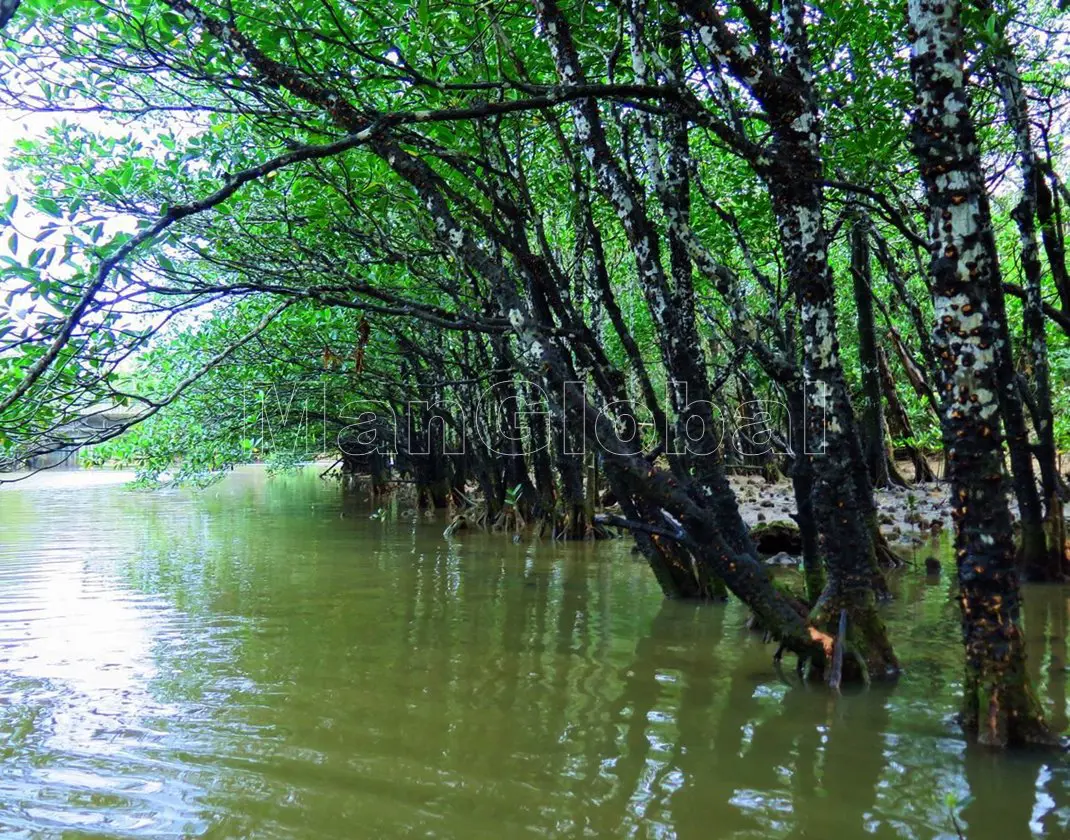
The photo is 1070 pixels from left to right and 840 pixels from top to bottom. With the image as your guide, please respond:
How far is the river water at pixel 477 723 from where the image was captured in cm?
333

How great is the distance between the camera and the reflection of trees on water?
3320 millimetres

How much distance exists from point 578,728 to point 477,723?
568mm

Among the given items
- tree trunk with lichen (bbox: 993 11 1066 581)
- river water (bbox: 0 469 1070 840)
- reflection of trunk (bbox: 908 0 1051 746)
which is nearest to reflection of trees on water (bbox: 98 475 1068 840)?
river water (bbox: 0 469 1070 840)

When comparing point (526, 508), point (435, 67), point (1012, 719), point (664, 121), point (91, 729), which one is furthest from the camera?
point (526, 508)

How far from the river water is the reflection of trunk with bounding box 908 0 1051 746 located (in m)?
0.47

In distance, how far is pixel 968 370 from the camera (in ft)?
11.3

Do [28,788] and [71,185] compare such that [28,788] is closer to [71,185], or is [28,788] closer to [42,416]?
[42,416]

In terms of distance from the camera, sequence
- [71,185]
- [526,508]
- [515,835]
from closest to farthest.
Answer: [515,835] → [71,185] → [526,508]

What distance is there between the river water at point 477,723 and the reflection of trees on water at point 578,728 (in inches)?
0.7

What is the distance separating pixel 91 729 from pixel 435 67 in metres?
4.79

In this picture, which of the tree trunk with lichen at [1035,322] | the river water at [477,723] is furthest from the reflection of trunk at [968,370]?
the tree trunk with lichen at [1035,322]

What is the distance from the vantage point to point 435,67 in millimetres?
5711

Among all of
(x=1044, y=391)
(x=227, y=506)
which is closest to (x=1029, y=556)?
(x=1044, y=391)

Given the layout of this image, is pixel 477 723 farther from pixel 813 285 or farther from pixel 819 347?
pixel 813 285
